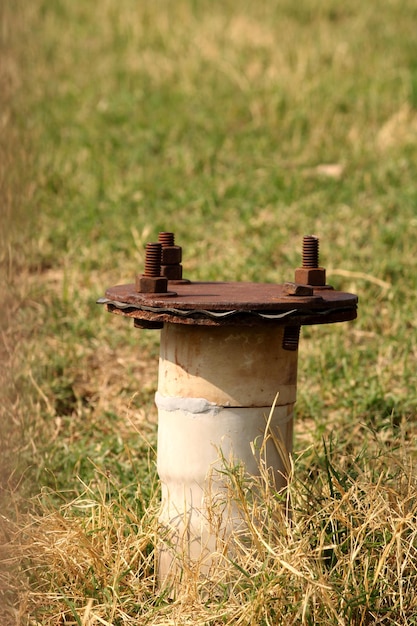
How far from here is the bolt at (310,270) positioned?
331 cm

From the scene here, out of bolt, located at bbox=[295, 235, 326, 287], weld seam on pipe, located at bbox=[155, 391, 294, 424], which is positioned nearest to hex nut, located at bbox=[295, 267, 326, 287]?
bolt, located at bbox=[295, 235, 326, 287]

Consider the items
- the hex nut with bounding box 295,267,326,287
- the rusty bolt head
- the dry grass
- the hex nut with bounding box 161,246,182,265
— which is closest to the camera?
the dry grass

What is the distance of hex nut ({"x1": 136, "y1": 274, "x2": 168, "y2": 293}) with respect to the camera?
3167 millimetres

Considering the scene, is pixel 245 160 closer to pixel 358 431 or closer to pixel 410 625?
pixel 358 431

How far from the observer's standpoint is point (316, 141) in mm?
7340

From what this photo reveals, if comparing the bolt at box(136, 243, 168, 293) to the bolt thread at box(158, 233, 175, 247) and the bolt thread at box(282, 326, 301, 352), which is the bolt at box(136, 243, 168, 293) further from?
the bolt thread at box(282, 326, 301, 352)

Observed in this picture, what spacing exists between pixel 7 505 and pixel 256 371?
117 centimetres

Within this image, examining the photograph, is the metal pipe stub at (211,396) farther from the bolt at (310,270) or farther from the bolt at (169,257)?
the bolt at (169,257)

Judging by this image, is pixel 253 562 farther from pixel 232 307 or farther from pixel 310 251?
pixel 310 251

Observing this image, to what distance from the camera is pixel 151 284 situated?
317cm

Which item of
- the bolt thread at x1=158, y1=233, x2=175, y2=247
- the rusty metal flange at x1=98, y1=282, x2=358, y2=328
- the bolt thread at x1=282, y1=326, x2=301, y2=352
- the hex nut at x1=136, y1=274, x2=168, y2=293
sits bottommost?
the bolt thread at x1=282, y1=326, x2=301, y2=352

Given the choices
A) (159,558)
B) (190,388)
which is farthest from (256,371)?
(159,558)

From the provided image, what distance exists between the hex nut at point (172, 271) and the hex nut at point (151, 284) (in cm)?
32

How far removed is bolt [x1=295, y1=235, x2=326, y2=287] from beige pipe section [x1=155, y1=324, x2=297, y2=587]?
244 mm
